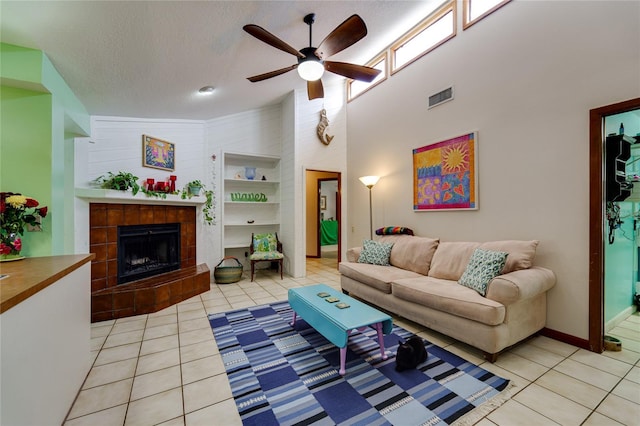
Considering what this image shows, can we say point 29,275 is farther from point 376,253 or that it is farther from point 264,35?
point 376,253

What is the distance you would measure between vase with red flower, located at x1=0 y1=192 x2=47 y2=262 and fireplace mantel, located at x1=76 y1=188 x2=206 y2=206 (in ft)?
3.66

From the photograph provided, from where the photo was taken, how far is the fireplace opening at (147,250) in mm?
3525

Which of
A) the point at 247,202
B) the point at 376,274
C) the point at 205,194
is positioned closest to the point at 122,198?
the point at 205,194

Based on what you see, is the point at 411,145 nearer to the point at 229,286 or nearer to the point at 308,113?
the point at 308,113

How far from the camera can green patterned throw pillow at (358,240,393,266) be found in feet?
12.2

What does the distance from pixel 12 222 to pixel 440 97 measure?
4584 millimetres

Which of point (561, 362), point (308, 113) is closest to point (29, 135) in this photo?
point (308, 113)

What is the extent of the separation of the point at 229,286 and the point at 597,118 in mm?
4890

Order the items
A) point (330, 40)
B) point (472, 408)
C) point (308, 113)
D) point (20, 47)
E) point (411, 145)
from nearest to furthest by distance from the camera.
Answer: point (472, 408), point (20, 47), point (330, 40), point (411, 145), point (308, 113)

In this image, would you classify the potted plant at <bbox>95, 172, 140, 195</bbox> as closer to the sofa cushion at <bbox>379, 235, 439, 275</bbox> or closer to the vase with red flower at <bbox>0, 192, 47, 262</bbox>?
the vase with red flower at <bbox>0, 192, 47, 262</bbox>

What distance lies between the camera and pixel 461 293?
2371 millimetres

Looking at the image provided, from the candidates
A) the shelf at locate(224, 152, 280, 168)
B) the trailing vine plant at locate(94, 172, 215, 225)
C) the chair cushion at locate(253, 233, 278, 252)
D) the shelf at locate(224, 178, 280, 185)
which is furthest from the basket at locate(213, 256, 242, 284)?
the shelf at locate(224, 152, 280, 168)

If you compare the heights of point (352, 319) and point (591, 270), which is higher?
point (591, 270)

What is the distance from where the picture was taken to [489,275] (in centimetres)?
235
